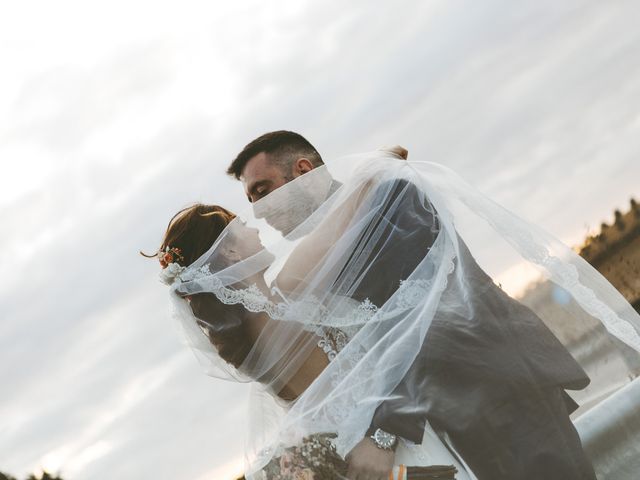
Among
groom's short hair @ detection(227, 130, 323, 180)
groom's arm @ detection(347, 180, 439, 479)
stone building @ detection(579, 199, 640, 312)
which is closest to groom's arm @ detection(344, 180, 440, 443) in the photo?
groom's arm @ detection(347, 180, 439, 479)

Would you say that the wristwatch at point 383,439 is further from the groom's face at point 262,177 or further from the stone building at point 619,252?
the stone building at point 619,252

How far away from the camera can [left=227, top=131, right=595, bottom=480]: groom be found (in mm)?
2711

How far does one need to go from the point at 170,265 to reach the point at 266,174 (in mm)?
787

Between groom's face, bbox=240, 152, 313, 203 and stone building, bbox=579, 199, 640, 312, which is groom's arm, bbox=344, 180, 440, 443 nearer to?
groom's face, bbox=240, 152, 313, 203

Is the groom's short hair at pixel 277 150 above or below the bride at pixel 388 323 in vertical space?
above

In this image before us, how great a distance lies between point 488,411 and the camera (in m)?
2.74

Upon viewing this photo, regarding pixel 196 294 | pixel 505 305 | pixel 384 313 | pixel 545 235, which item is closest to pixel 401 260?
pixel 384 313

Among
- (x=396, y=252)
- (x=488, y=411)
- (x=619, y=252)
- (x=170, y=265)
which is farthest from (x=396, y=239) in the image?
(x=619, y=252)

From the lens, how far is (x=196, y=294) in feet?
10.7

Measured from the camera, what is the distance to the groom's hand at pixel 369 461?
2732mm

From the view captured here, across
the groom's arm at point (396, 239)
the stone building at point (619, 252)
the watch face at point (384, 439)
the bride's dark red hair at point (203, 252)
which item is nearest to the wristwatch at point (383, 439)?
the watch face at point (384, 439)

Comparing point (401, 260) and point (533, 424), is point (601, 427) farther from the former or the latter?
point (401, 260)

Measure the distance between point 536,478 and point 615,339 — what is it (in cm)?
74

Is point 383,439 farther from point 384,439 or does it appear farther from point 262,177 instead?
point 262,177
